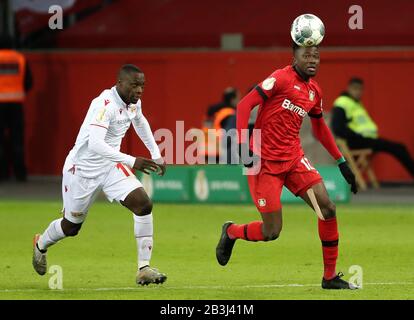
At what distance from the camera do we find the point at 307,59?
11.8 metres

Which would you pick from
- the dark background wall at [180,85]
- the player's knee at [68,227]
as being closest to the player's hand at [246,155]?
the player's knee at [68,227]

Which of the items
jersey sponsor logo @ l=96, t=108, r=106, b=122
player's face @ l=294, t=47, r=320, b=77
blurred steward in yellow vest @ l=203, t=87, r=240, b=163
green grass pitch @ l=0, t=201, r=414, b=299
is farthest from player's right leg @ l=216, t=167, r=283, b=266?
blurred steward in yellow vest @ l=203, t=87, r=240, b=163

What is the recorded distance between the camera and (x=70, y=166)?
40.2ft

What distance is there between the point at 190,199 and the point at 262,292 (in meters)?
9.82

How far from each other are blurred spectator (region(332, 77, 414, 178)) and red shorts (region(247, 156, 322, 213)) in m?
12.0

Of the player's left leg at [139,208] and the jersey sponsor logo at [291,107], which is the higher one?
the jersey sponsor logo at [291,107]

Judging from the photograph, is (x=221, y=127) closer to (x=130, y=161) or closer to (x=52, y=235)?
(x=52, y=235)

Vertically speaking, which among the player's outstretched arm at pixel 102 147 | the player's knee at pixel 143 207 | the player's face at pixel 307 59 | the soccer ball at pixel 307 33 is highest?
the soccer ball at pixel 307 33

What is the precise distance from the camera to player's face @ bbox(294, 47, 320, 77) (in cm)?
1175

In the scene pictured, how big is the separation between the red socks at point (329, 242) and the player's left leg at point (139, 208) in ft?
4.69

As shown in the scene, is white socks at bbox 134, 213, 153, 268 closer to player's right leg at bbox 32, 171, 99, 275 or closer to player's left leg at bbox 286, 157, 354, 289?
player's right leg at bbox 32, 171, 99, 275

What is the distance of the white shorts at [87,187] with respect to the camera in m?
12.0

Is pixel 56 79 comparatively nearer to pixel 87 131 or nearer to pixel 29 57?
pixel 29 57

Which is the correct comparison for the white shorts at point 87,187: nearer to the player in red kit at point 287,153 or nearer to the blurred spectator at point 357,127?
the player in red kit at point 287,153
